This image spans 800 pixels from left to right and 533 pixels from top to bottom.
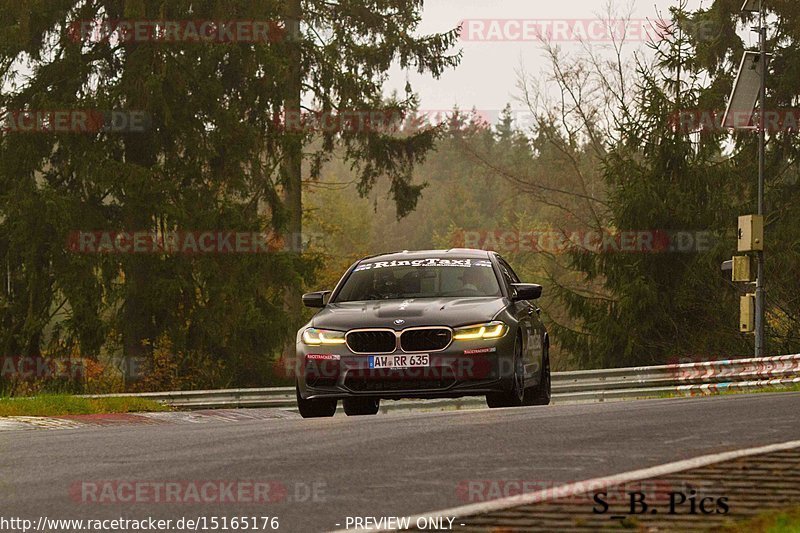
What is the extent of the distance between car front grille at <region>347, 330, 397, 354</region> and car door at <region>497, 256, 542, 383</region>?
1479mm

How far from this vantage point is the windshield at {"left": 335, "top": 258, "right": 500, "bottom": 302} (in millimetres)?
14414

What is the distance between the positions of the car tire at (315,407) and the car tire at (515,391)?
1652mm

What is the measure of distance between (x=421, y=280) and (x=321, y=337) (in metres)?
1.64

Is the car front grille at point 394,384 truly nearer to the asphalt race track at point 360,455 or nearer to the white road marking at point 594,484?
the asphalt race track at point 360,455

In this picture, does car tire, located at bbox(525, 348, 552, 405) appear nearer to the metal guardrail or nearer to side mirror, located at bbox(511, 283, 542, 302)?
side mirror, located at bbox(511, 283, 542, 302)

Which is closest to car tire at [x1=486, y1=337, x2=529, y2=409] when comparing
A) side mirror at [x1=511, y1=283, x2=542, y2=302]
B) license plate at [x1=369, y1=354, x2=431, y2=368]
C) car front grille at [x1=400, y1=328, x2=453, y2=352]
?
side mirror at [x1=511, y1=283, x2=542, y2=302]

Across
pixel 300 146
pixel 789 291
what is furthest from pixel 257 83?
pixel 789 291

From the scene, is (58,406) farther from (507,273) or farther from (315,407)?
(507,273)

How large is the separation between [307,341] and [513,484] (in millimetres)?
6345

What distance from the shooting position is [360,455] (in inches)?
337

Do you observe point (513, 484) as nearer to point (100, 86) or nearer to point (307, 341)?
point (307, 341)

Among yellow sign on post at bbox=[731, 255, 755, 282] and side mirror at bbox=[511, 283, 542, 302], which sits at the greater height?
side mirror at bbox=[511, 283, 542, 302]

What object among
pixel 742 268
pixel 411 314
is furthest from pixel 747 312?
pixel 411 314

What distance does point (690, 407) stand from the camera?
1234cm
